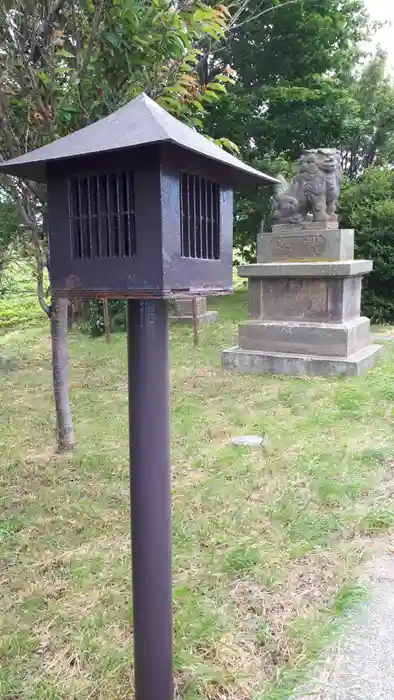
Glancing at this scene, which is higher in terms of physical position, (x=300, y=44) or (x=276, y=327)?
(x=300, y=44)

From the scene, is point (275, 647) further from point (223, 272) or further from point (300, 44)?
point (300, 44)

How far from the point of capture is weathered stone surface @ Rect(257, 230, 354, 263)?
6.06m

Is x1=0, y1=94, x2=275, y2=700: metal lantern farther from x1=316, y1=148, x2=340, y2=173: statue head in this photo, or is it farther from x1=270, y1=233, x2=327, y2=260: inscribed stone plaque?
x1=316, y1=148, x2=340, y2=173: statue head

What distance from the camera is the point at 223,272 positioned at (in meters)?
1.80

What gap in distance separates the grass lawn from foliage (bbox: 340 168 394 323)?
197 inches

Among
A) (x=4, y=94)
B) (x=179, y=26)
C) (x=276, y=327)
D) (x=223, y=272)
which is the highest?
(x=179, y=26)

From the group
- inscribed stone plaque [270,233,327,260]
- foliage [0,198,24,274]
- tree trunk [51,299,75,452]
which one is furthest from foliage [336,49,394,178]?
tree trunk [51,299,75,452]

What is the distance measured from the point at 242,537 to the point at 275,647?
0.74 metres

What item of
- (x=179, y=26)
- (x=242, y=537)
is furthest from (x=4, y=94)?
(x=242, y=537)

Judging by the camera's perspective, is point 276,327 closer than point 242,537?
No

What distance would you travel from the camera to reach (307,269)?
596 cm

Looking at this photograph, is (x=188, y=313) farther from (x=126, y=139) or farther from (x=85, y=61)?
(x=126, y=139)

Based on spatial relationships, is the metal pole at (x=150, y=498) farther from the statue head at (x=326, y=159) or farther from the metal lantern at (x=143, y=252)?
the statue head at (x=326, y=159)

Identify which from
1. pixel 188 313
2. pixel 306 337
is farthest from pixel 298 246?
pixel 188 313
